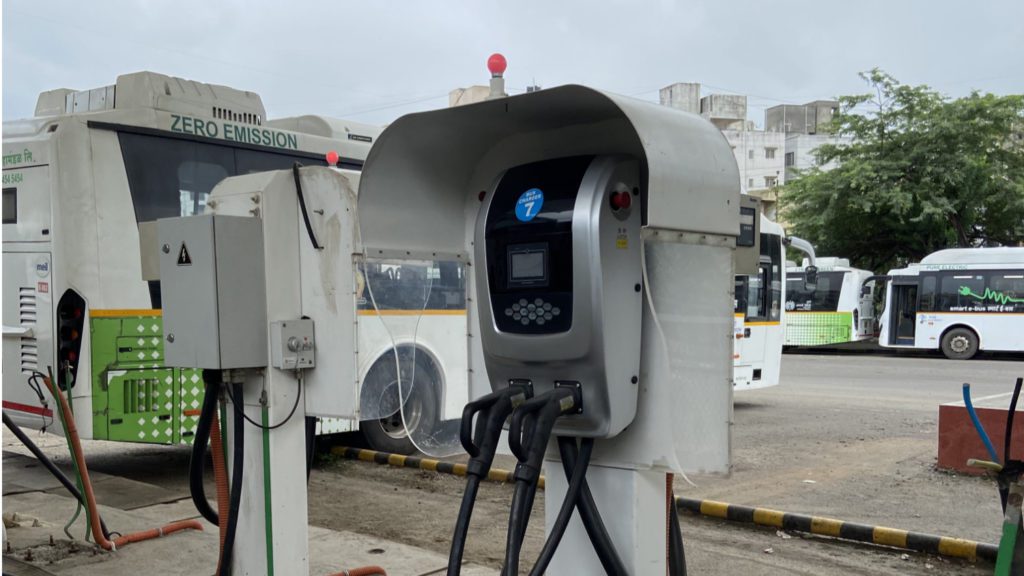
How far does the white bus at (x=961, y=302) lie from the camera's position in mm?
21672

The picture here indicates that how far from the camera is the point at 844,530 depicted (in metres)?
6.04

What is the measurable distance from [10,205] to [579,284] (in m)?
6.39

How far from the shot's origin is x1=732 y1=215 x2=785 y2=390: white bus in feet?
40.2

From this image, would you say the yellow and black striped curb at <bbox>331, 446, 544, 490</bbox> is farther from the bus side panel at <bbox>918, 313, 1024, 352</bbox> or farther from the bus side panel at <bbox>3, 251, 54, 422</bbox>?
the bus side panel at <bbox>918, 313, 1024, 352</bbox>

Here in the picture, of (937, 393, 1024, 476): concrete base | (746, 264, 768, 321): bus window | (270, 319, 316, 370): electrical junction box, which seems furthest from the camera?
(746, 264, 768, 321): bus window

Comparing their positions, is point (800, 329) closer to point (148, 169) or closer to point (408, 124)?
point (148, 169)

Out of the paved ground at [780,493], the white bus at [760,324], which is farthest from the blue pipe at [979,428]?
the white bus at [760,324]

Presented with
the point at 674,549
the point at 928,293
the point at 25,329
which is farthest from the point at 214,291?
the point at 928,293

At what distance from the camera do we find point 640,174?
294 cm

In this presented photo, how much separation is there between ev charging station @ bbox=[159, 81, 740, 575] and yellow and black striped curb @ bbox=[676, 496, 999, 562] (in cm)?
329

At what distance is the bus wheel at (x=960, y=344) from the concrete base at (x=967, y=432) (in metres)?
15.8

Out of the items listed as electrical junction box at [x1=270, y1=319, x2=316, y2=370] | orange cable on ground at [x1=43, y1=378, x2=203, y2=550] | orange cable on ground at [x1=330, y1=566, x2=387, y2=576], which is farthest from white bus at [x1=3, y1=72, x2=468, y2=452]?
electrical junction box at [x1=270, y1=319, x2=316, y2=370]

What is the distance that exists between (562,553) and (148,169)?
5.67 meters

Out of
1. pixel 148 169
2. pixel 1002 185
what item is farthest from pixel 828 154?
pixel 148 169
